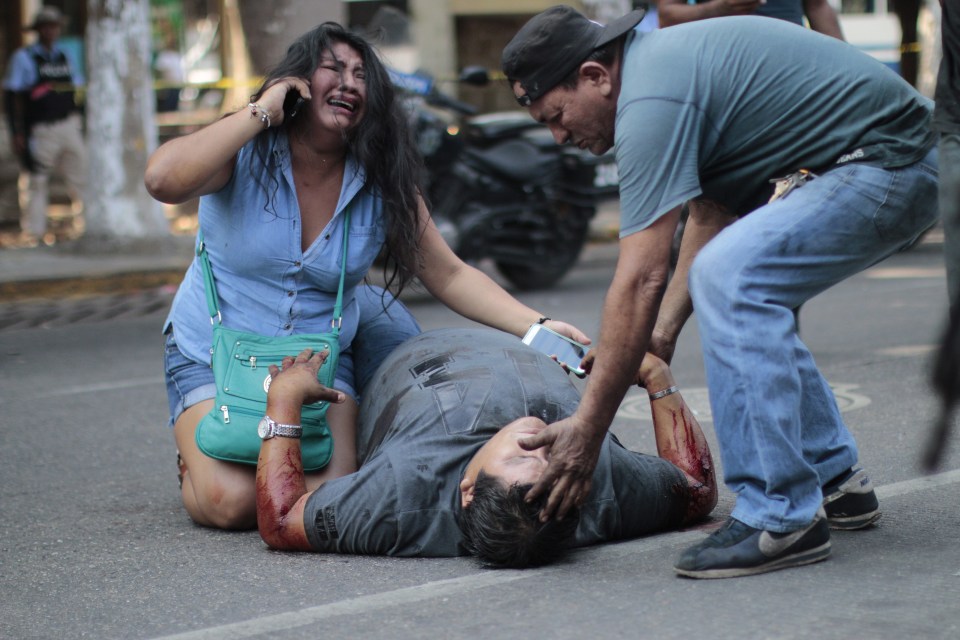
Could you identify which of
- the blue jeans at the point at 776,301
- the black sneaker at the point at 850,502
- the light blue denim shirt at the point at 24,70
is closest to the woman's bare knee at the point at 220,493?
the blue jeans at the point at 776,301

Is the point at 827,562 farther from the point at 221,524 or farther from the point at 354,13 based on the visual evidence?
the point at 354,13

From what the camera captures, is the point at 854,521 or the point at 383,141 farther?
the point at 383,141

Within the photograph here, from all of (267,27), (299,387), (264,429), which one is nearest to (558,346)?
(299,387)

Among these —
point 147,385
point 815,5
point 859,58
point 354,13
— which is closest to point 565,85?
point 859,58

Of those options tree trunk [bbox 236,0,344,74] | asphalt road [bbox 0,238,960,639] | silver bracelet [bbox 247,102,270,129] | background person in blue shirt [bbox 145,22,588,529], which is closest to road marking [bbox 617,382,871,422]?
asphalt road [bbox 0,238,960,639]

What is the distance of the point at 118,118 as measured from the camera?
11.8m

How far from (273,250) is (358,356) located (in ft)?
1.74

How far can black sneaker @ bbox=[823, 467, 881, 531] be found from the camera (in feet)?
11.9

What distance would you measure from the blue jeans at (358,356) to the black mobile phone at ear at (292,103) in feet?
2.41

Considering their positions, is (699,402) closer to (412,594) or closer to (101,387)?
(412,594)

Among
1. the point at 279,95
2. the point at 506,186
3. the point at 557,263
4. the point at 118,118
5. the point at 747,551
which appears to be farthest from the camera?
the point at 118,118

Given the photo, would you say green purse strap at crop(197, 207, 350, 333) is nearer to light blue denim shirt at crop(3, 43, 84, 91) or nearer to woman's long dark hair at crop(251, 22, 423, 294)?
woman's long dark hair at crop(251, 22, 423, 294)

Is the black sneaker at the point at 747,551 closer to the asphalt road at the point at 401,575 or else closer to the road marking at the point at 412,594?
the asphalt road at the point at 401,575

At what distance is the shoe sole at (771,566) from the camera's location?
3.23 metres
